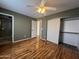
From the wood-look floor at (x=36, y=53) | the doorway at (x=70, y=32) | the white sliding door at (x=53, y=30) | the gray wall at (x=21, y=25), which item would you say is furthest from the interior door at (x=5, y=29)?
the doorway at (x=70, y=32)

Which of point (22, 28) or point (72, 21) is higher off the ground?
point (72, 21)

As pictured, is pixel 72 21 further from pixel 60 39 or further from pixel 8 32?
pixel 8 32

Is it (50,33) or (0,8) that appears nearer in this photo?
(0,8)

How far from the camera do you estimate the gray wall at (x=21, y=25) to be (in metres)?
4.89

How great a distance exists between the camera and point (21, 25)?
553cm

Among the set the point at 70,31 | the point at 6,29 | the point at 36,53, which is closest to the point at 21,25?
the point at 6,29

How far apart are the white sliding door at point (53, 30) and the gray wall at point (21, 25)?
Answer: 2120 millimetres

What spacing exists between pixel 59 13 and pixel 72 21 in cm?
111

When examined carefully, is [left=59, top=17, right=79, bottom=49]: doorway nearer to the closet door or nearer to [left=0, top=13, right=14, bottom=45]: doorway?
the closet door

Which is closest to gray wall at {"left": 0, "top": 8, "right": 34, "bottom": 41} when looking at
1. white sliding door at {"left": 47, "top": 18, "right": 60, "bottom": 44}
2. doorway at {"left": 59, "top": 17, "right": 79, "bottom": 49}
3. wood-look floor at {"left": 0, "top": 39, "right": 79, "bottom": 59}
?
wood-look floor at {"left": 0, "top": 39, "right": 79, "bottom": 59}

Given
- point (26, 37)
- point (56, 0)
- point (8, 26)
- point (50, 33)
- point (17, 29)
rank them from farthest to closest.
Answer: point (26, 37) → point (50, 33) → point (17, 29) → point (8, 26) → point (56, 0)

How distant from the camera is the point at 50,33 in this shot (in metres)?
5.45

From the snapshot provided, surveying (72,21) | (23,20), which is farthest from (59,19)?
(23,20)

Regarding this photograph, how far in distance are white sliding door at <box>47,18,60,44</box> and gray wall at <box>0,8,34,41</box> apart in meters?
2.12
